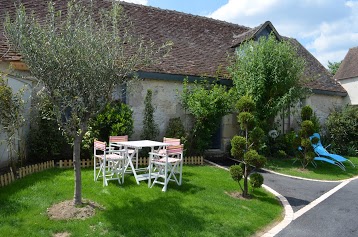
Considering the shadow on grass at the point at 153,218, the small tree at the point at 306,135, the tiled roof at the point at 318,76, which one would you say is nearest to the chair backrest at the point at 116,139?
the shadow on grass at the point at 153,218

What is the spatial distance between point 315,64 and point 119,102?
14600 mm

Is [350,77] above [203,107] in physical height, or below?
above

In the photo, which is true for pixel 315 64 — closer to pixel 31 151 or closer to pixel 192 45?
pixel 192 45

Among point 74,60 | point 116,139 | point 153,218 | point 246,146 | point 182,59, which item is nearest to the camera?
point 74,60

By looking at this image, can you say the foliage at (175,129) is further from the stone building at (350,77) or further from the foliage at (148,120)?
the stone building at (350,77)

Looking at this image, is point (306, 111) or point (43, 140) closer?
point (43, 140)

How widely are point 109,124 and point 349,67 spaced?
1707 cm

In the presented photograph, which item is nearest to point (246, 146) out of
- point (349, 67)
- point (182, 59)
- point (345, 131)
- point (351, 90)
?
point (182, 59)

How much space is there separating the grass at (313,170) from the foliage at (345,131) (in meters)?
2.79

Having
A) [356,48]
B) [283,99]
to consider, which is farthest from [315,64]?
[283,99]

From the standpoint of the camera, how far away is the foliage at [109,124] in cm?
1023

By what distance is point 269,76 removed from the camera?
42.4 ft

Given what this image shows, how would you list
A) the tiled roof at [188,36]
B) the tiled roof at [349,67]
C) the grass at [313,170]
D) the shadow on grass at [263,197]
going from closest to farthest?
the shadow on grass at [263,197], the grass at [313,170], the tiled roof at [188,36], the tiled roof at [349,67]

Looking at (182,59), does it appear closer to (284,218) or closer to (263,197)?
(263,197)
